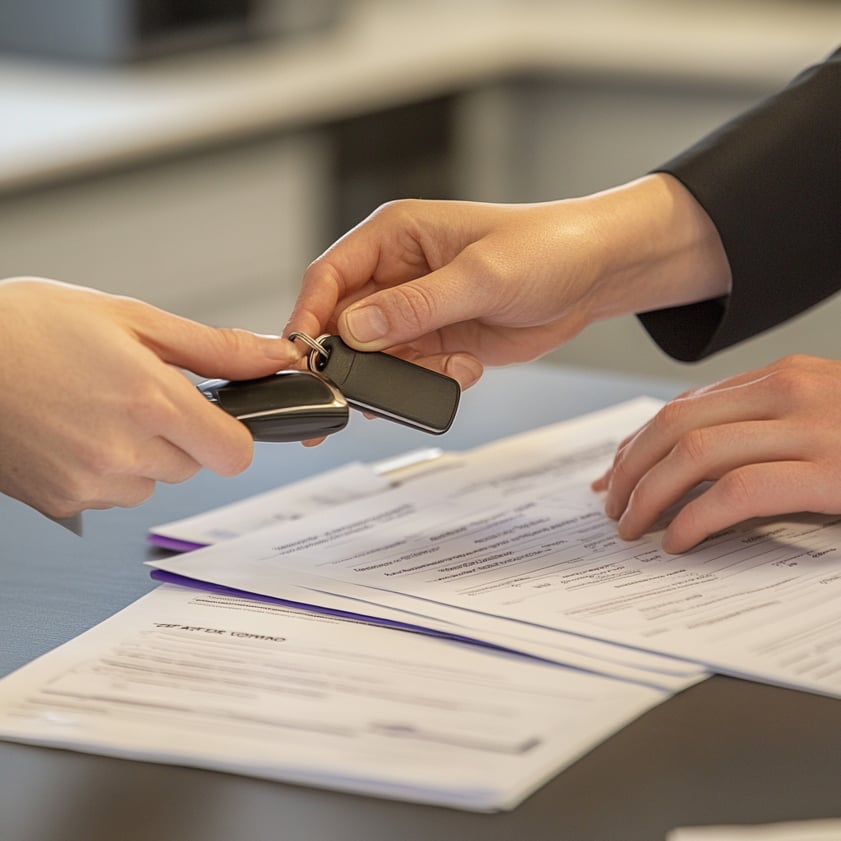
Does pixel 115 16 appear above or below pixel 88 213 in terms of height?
above

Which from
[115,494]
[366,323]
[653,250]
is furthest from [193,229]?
[115,494]

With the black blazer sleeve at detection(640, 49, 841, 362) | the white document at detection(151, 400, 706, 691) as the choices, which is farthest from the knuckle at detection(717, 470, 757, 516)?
the black blazer sleeve at detection(640, 49, 841, 362)

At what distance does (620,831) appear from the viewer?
55 cm

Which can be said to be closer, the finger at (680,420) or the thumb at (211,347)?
the thumb at (211,347)

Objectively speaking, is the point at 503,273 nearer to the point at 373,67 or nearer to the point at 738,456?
the point at 738,456

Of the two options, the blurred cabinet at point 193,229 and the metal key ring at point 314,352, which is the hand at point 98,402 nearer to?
the metal key ring at point 314,352

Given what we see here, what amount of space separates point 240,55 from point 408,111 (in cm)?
40

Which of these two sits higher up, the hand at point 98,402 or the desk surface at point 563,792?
the hand at point 98,402

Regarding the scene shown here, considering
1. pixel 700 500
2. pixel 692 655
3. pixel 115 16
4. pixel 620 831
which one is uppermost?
pixel 115 16

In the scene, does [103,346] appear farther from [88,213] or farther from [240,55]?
[240,55]

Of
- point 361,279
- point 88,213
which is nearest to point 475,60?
point 88,213

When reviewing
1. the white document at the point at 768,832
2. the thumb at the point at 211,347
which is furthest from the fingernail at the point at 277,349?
the white document at the point at 768,832

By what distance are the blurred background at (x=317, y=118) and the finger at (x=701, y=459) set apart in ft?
4.57

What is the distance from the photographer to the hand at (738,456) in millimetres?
803
